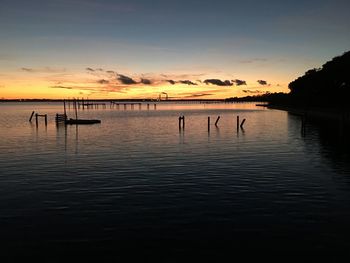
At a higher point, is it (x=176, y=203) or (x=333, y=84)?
(x=333, y=84)

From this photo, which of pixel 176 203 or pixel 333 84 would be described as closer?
pixel 176 203

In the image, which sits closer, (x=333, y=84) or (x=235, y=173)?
(x=235, y=173)

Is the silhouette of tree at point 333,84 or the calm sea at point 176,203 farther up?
the silhouette of tree at point 333,84

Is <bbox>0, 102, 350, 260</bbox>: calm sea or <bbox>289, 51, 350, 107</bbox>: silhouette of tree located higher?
<bbox>289, 51, 350, 107</bbox>: silhouette of tree

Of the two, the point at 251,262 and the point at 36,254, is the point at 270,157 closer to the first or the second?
the point at 251,262

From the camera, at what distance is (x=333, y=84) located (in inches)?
4254

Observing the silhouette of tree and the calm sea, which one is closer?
the calm sea

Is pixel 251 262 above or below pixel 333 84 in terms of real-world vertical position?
below

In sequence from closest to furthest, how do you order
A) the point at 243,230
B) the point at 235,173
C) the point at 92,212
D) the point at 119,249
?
the point at 119,249
the point at 243,230
the point at 92,212
the point at 235,173

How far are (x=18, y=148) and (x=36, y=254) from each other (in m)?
33.9

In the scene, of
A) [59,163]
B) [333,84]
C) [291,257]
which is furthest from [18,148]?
[333,84]

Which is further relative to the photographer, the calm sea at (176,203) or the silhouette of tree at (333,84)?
the silhouette of tree at (333,84)

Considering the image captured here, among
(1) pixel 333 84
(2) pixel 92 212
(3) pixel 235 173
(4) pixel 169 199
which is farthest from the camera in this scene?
(1) pixel 333 84

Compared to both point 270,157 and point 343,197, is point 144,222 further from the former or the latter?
point 270,157
